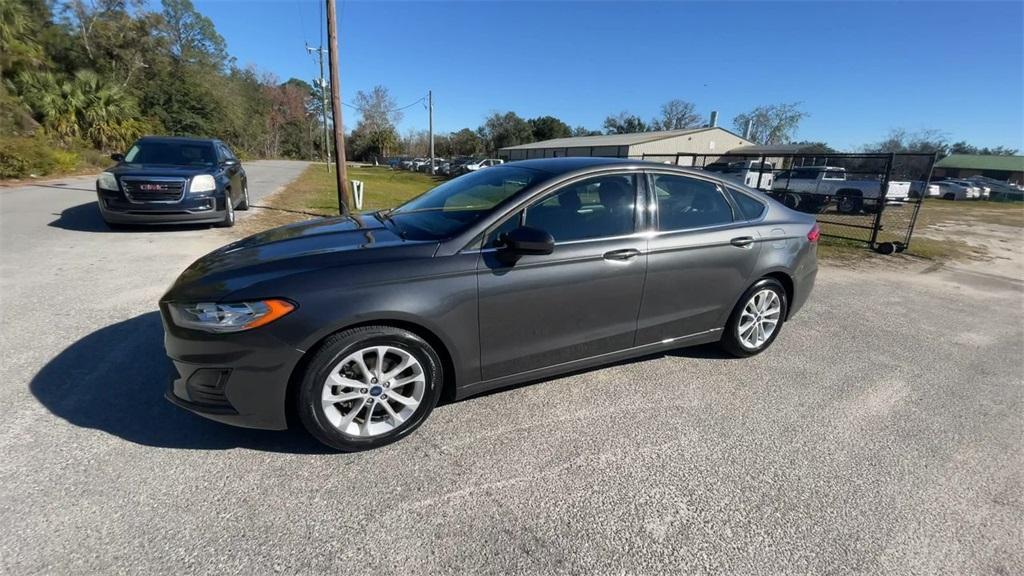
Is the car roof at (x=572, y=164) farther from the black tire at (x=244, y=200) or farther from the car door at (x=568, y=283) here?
the black tire at (x=244, y=200)

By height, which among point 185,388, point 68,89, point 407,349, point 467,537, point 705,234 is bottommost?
point 467,537

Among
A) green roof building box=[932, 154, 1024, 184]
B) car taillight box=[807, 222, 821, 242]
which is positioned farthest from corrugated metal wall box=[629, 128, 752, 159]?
car taillight box=[807, 222, 821, 242]

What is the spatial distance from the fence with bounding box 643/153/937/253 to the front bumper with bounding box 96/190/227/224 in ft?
26.9

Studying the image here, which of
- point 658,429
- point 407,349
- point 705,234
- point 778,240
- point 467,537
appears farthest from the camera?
point 778,240

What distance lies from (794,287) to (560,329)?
7.89ft

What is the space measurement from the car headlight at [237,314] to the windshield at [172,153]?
7.12 metres

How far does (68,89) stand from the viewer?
21953 millimetres

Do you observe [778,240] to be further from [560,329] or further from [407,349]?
[407,349]

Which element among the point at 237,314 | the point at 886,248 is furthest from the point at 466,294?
the point at 886,248

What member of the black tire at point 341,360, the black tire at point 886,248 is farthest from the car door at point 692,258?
the black tire at point 886,248

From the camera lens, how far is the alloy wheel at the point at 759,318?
3.81 meters

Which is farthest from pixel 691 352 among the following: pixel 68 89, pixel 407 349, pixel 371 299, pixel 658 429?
pixel 68 89

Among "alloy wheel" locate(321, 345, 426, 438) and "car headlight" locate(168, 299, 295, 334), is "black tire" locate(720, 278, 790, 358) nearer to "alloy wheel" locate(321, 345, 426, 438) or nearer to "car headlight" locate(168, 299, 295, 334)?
"alloy wheel" locate(321, 345, 426, 438)

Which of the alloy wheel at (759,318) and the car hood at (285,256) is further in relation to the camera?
the alloy wheel at (759,318)
